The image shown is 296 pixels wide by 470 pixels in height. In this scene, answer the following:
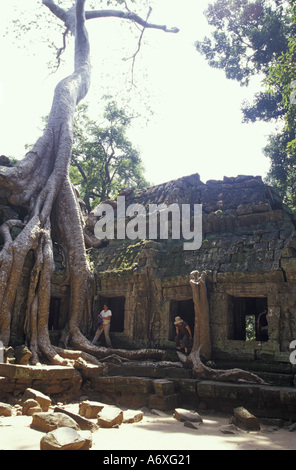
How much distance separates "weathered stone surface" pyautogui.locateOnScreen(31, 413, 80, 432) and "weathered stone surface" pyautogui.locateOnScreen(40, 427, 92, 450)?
0.75m

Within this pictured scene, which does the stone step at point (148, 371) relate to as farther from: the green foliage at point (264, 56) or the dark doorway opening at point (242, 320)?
the green foliage at point (264, 56)

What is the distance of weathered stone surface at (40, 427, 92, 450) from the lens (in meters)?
3.10

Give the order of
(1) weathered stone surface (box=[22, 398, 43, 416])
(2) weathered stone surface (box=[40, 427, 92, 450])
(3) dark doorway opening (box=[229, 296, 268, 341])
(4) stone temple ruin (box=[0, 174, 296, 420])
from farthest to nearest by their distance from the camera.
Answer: (3) dark doorway opening (box=[229, 296, 268, 341]) → (4) stone temple ruin (box=[0, 174, 296, 420]) → (1) weathered stone surface (box=[22, 398, 43, 416]) → (2) weathered stone surface (box=[40, 427, 92, 450])

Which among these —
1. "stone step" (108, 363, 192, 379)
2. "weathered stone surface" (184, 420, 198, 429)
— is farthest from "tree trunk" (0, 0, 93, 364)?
"weathered stone surface" (184, 420, 198, 429)

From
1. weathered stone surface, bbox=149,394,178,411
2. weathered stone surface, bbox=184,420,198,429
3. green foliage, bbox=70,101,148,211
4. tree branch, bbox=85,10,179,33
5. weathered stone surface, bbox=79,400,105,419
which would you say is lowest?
weathered stone surface, bbox=149,394,178,411

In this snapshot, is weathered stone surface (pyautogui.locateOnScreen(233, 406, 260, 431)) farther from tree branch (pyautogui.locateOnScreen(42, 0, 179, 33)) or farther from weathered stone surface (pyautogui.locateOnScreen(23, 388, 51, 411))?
tree branch (pyautogui.locateOnScreen(42, 0, 179, 33))

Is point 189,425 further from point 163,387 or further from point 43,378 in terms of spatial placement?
point 43,378

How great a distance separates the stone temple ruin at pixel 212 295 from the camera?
595 centimetres

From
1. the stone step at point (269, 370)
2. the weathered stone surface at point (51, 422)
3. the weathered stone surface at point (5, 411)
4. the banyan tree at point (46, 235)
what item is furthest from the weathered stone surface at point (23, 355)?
the stone step at point (269, 370)

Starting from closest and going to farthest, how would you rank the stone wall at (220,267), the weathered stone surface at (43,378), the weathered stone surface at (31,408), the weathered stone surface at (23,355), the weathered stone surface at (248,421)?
the weathered stone surface at (248,421) → the weathered stone surface at (31,408) → the weathered stone surface at (43,378) → the stone wall at (220,267) → the weathered stone surface at (23,355)

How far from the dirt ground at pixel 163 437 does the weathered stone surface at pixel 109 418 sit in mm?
89

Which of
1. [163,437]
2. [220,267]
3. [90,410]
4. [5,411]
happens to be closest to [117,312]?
[220,267]

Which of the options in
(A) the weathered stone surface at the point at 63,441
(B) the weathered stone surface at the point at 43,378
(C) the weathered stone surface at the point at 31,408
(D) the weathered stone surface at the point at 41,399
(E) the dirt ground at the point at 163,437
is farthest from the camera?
(B) the weathered stone surface at the point at 43,378

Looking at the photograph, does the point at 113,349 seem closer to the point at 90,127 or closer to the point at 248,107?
the point at 248,107
